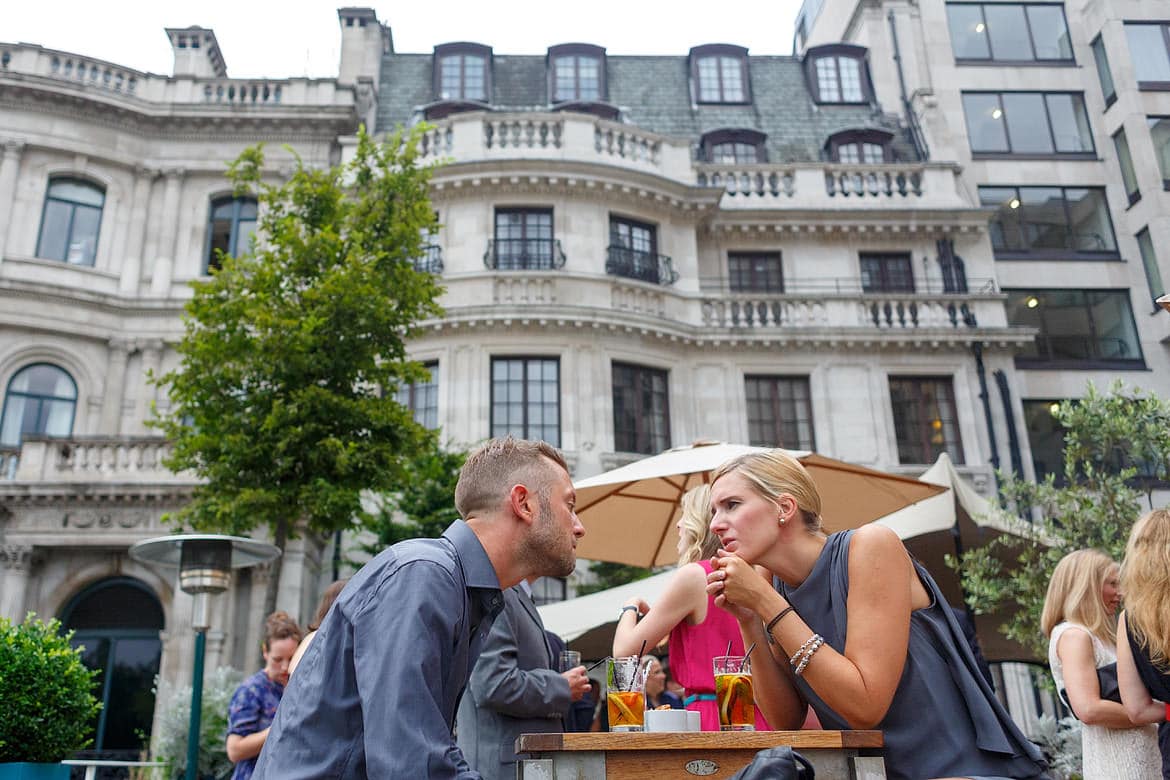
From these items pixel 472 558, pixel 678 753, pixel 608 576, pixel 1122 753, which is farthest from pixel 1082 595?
pixel 608 576

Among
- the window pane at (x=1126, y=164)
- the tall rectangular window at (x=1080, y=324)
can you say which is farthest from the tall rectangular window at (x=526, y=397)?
the window pane at (x=1126, y=164)

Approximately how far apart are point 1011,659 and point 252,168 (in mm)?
14418

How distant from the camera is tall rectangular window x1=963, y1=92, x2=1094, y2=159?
25.2 metres

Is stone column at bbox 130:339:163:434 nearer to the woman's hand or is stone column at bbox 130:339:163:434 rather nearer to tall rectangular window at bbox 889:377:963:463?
tall rectangular window at bbox 889:377:963:463

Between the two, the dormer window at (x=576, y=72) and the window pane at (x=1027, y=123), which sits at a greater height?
the dormer window at (x=576, y=72)

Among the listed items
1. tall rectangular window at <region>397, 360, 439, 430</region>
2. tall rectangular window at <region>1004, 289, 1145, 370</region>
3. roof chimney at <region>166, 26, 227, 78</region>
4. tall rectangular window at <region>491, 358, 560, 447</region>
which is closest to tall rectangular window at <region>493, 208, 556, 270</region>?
tall rectangular window at <region>491, 358, 560, 447</region>

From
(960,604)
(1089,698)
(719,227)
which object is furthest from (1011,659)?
(719,227)

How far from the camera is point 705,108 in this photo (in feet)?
87.7

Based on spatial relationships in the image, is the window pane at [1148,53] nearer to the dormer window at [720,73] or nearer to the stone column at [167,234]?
the dormer window at [720,73]

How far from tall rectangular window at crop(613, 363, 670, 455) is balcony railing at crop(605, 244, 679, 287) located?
7.35 feet

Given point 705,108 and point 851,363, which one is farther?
point 705,108

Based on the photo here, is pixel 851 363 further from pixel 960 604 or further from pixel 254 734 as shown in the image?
pixel 254 734

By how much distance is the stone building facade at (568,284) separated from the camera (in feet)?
61.1

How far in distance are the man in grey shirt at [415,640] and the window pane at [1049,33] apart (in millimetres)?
28772
